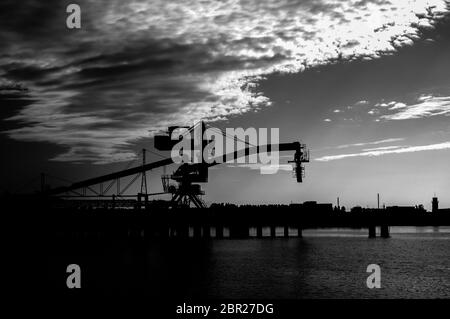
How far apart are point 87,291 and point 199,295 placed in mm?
9880

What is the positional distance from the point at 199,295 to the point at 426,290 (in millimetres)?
21796

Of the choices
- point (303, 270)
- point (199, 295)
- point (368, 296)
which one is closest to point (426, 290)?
point (368, 296)

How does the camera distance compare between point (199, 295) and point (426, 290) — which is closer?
point (199, 295)

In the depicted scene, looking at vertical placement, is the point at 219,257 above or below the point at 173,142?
below

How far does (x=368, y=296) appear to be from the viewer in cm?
4238

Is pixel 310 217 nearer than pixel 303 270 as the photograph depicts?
No
